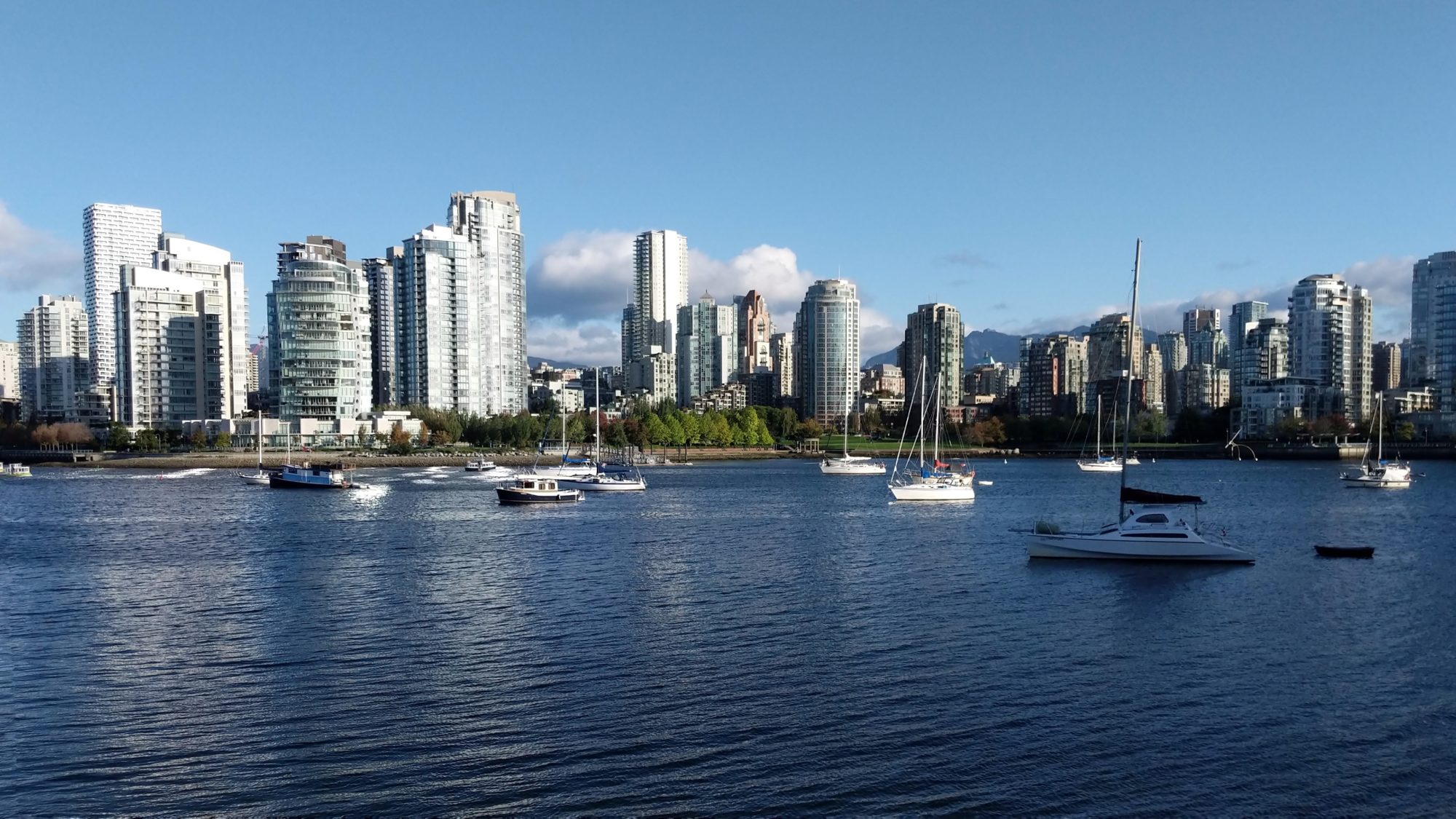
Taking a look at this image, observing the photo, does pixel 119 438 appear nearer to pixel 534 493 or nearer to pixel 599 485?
pixel 599 485

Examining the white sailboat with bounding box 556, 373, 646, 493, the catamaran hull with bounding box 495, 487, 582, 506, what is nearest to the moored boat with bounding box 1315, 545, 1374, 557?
the catamaran hull with bounding box 495, 487, 582, 506

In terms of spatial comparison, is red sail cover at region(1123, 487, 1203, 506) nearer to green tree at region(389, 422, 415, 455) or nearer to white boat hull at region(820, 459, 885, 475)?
white boat hull at region(820, 459, 885, 475)

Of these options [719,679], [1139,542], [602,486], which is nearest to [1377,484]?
[602,486]

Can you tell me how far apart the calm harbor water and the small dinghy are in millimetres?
1143

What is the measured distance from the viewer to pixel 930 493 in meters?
83.6

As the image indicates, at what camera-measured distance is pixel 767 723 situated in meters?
22.5

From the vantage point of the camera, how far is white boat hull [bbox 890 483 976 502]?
272 feet

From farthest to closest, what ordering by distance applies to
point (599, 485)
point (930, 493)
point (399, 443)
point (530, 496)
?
point (399, 443)
point (599, 485)
point (530, 496)
point (930, 493)

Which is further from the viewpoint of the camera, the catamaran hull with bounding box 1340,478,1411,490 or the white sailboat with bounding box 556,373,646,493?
the catamaran hull with bounding box 1340,478,1411,490

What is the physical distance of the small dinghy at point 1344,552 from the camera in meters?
50.5

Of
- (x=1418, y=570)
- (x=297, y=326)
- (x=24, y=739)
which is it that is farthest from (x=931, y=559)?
(x=297, y=326)

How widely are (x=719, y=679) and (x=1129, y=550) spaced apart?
25.8m

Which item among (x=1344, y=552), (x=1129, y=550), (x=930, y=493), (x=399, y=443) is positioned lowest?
(x=399, y=443)

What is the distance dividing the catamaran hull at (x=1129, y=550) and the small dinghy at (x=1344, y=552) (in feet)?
19.6
